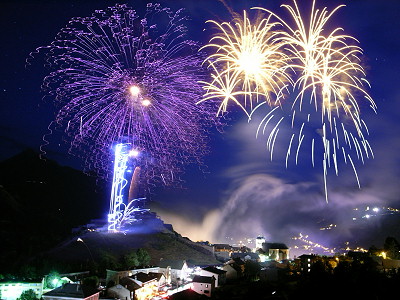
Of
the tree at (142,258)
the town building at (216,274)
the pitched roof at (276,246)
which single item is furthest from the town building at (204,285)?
the pitched roof at (276,246)

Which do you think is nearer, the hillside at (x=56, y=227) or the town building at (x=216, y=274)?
the town building at (x=216, y=274)

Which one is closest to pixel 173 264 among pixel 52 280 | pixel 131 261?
pixel 131 261

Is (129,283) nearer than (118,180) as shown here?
Yes

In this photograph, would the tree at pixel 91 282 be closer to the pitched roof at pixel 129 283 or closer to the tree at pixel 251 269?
the pitched roof at pixel 129 283

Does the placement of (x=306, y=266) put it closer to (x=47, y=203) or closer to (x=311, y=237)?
(x=47, y=203)

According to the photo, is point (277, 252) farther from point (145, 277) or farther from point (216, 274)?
point (145, 277)

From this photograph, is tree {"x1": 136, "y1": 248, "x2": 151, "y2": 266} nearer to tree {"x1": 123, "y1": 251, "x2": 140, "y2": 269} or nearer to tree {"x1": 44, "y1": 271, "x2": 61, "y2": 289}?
tree {"x1": 123, "y1": 251, "x2": 140, "y2": 269}

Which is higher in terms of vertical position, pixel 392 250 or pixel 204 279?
pixel 392 250

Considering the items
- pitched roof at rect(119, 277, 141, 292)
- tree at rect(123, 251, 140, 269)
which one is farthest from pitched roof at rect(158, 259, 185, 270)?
pitched roof at rect(119, 277, 141, 292)

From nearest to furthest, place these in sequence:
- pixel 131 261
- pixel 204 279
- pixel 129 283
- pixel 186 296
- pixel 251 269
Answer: pixel 186 296
pixel 129 283
pixel 204 279
pixel 131 261
pixel 251 269

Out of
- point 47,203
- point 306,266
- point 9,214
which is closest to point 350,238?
point 306,266

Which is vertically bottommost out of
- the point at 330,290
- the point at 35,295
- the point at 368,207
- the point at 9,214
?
the point at 35,295
